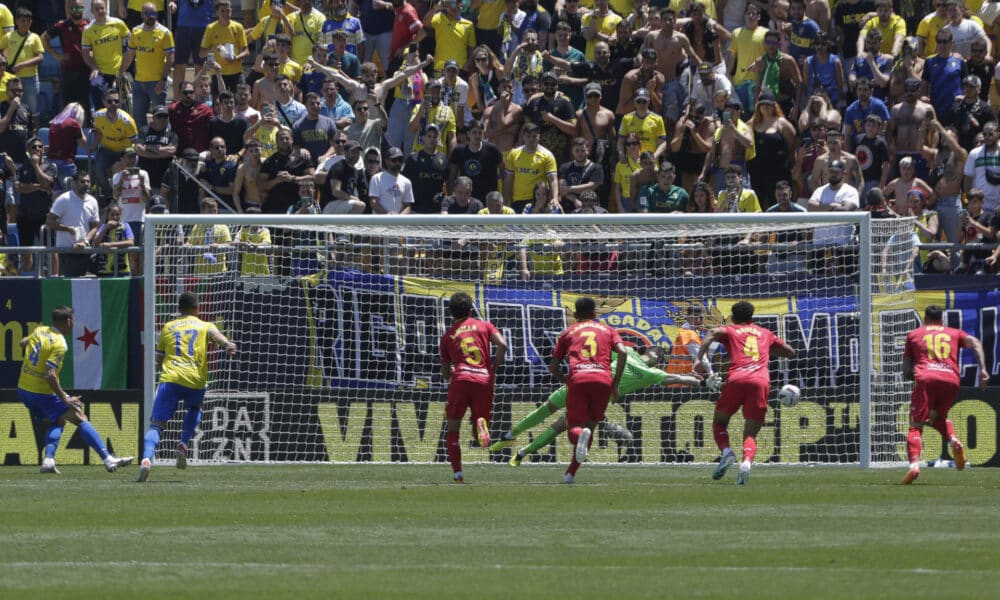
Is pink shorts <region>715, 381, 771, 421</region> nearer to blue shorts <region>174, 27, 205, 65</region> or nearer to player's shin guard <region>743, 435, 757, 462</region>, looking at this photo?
player's shin guard <region>743, 435, 757, 462</region>

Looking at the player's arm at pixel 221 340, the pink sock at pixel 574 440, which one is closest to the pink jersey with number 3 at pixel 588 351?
the pink sock at pixel 574 440

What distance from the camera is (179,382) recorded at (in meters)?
19.0

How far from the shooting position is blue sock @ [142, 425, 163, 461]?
18.3m

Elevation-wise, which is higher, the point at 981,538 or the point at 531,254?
the point at 531,254

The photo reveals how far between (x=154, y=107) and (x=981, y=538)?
17292 millimetres

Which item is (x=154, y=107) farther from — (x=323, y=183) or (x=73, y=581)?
(x=73, y=581)

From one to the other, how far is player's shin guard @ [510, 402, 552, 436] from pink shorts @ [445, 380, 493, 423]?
2096 mm

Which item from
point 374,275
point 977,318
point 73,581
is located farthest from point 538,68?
point 73,581

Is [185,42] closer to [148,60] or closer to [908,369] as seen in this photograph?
[148,60]

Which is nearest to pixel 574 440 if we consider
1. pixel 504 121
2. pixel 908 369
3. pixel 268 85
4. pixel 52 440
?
pixel 908 369

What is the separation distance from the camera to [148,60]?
88.0ft

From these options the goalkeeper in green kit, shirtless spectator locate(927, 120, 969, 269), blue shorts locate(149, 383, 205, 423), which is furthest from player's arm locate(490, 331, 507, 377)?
shirtless spectator locate(927, 120, 969, 269)

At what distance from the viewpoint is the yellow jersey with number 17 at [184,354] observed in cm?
1894

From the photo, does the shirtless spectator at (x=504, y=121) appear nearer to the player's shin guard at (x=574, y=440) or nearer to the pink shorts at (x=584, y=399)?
the pink shorts at (x=584, y=399)
